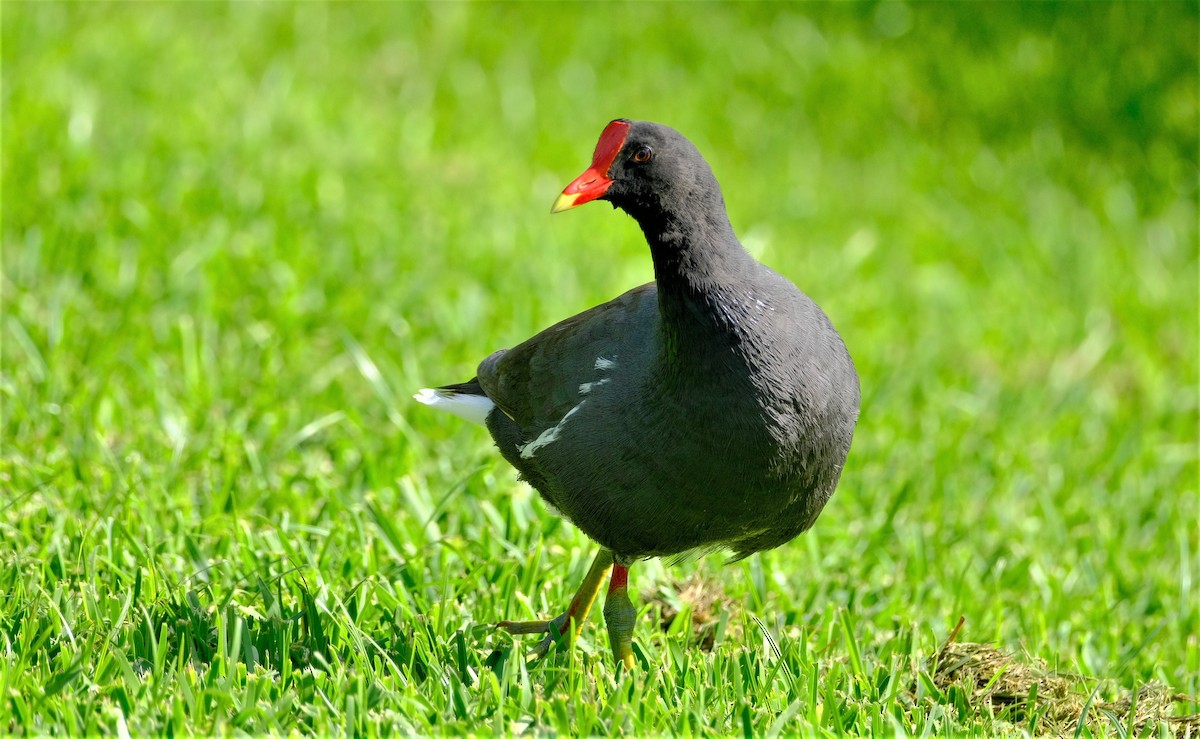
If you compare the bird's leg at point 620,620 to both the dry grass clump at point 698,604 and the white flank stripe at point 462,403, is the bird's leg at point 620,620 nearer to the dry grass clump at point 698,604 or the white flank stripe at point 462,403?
the dry grass clump at point 698,604

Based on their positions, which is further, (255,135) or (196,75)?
(196,75)

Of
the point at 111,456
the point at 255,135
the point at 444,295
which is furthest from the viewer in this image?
the point at 255,135

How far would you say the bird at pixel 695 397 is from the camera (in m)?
2.59

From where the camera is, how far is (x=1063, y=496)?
4.64 meters

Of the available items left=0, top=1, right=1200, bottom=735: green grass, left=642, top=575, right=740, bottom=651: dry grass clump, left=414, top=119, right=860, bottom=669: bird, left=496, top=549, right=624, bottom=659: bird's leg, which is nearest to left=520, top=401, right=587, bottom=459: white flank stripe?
left=414, top=119, right=860, bottom=669: bird

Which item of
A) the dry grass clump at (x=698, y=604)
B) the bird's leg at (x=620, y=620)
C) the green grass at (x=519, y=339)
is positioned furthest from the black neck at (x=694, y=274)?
the dry grass clump at (x=698, y=604)

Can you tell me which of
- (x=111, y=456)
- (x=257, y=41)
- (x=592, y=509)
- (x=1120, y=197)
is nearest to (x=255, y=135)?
(x=257, y=41)

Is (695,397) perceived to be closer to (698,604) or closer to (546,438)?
(546,438)

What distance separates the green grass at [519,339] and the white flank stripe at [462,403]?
11.0 inches

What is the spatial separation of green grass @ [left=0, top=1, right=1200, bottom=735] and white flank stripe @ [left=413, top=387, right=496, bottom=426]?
0.28m

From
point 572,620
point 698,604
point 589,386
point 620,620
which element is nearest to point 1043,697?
point 698,604

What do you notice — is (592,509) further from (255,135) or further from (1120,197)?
(1120,197)

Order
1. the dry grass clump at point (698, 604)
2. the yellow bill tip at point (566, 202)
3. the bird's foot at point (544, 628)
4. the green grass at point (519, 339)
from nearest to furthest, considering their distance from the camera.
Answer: the yellow bill tip at point (566, 202), the green grass at point (519, 339), the bird's foot at point (544, 628), the dry grass clump at point (698, 604)

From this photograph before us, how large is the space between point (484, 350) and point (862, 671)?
7.10 ft
